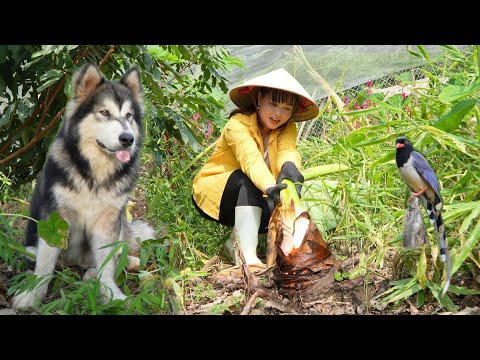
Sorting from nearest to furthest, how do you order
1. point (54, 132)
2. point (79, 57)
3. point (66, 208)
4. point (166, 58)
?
point (66, 208) → point (79, 57) → point (54, 132) → point (166, 58)

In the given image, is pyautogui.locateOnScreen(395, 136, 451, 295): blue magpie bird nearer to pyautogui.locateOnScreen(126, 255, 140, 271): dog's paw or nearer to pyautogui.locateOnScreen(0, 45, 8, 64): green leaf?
pyautogui.locateOnScreen(126, 255, 140, 271): dog's paw

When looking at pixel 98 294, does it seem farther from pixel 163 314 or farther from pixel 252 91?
pixel 252 91

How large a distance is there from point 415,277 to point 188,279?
95 centimetres

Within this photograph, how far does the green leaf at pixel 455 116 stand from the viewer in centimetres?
251

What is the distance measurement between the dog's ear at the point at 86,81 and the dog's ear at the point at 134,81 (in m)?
0.12

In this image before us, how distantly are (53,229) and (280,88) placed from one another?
1.19 m

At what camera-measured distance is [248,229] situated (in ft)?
10.2

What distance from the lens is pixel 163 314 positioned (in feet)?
8.39

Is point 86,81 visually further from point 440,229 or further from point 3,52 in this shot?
point 440,229

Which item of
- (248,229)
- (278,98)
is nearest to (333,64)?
(278,98)

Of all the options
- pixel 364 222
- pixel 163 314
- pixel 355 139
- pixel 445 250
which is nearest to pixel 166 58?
pixel 355 139

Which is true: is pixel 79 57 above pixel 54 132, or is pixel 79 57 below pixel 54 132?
above

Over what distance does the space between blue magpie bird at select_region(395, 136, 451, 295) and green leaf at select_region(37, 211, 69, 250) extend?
1.36 m
